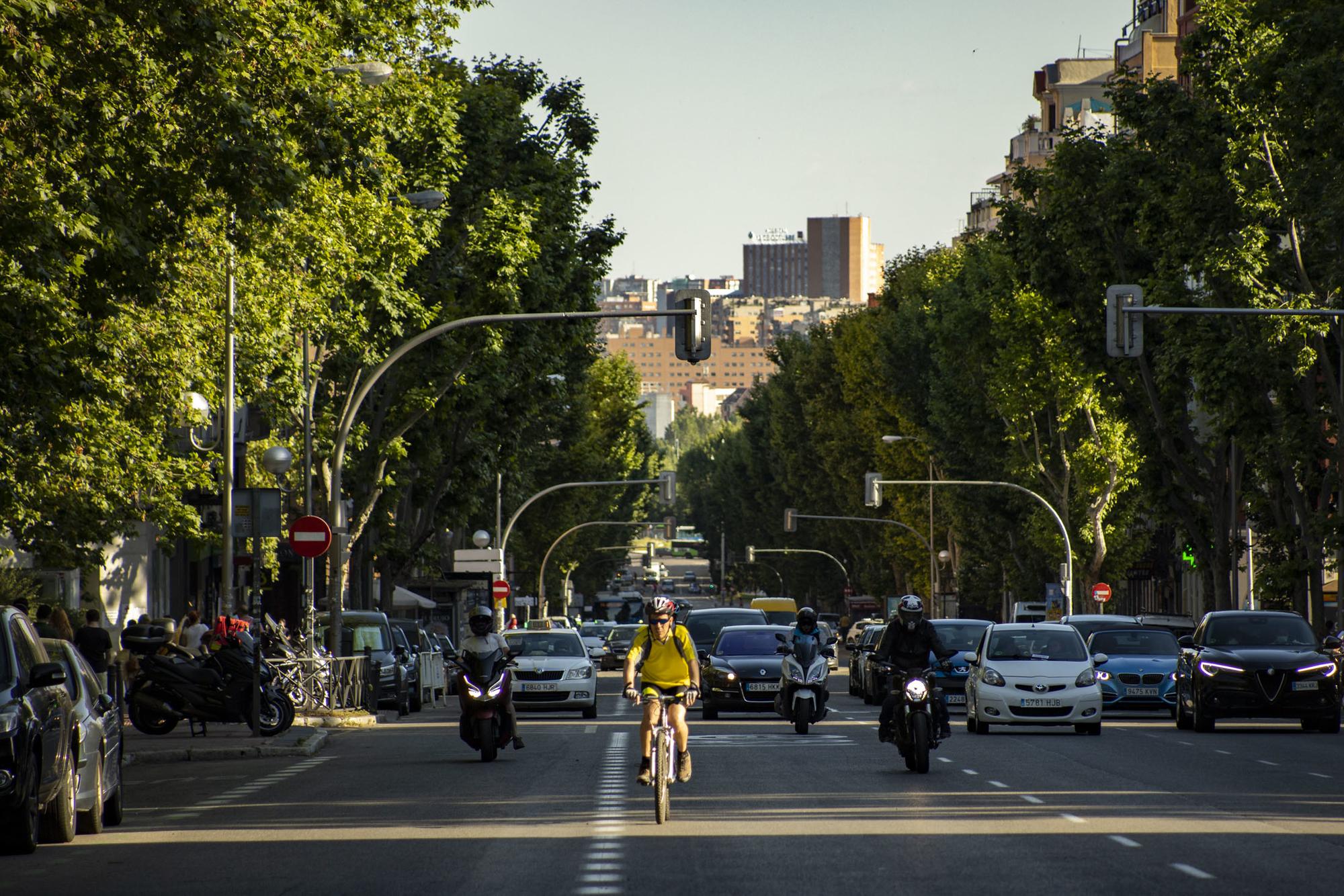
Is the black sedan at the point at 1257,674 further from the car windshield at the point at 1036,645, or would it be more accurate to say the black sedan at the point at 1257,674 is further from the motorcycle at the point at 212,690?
the motorcycle at the point at 212,690

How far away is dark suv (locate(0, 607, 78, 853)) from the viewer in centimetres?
1338

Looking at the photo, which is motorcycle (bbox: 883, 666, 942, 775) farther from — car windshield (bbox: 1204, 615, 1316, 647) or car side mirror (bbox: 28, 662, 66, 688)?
car windshield (bbox: 1204, 615, 1316, 647)

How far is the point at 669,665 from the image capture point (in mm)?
16828

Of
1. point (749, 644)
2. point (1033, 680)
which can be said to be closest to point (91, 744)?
point (1033, 680)

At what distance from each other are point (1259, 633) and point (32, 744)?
68.3ft

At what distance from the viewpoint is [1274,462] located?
4303 centimetres

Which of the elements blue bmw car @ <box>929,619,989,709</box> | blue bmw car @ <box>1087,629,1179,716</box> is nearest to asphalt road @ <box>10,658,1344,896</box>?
blue bmw car @ <box>1087,629,1179,716</box>

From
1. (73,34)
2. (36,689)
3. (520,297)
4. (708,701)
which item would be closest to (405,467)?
(520,297)

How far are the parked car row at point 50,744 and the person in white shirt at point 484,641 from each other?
6.93 meters

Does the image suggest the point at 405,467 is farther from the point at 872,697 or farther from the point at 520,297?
the point at 872,697

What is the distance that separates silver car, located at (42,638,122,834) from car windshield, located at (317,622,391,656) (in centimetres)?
2380

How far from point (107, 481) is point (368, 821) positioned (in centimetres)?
1332

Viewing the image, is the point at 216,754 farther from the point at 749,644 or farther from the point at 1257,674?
the point at 1257,674

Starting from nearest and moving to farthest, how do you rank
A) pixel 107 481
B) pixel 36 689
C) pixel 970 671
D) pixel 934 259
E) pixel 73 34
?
pixel 36 689
pixel 73 34
pixel 107 481
pixel 970 671
pixel 934 259
